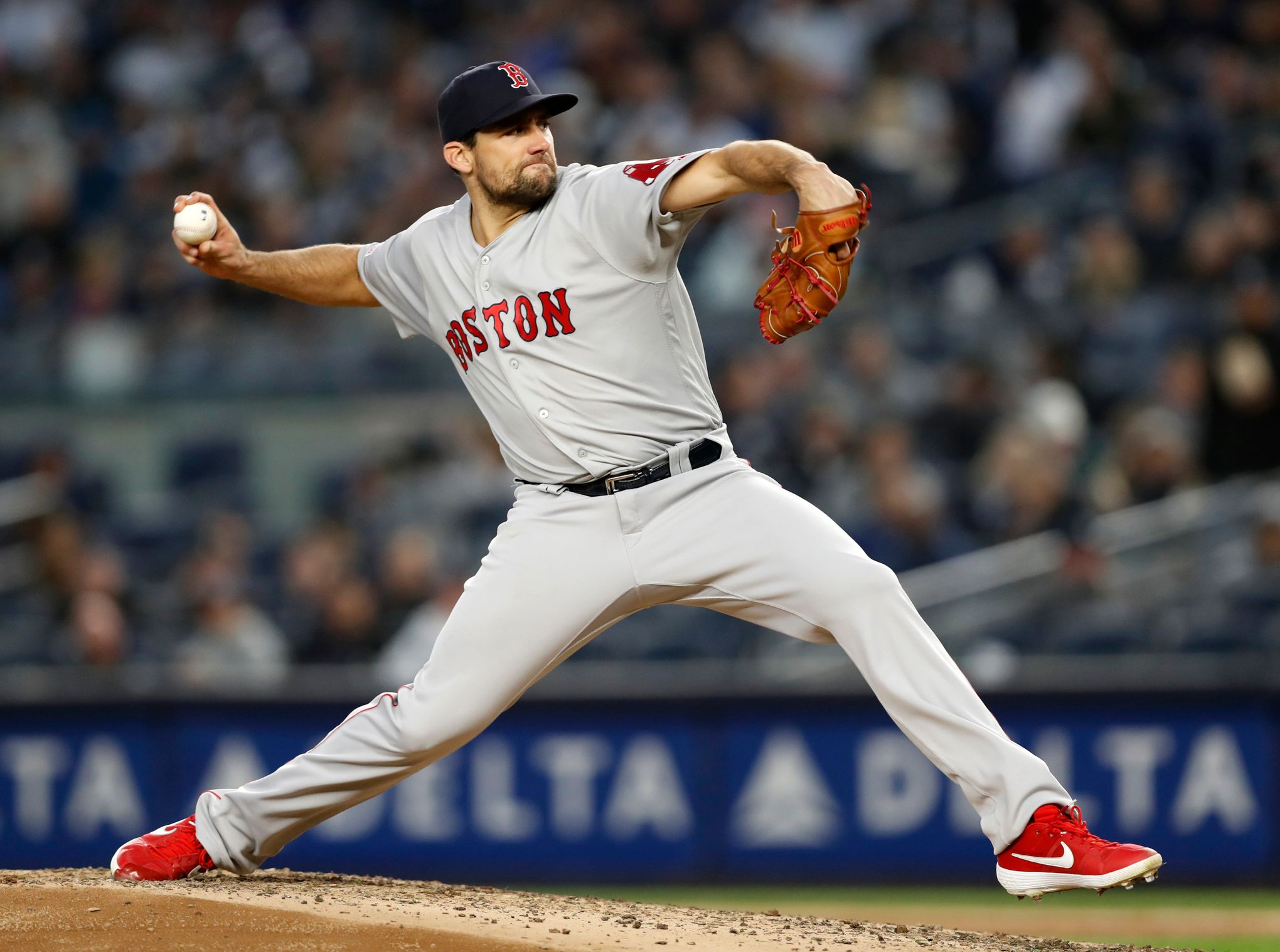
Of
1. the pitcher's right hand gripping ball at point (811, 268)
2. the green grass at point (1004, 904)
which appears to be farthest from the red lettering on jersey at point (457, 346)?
the green grass at point (1004, 904)

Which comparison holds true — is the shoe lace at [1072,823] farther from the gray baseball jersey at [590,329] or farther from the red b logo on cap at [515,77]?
the red b logo on cap at [515,77]

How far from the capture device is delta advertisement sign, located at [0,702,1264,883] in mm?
7715

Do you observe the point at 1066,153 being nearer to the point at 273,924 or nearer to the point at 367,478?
the point at 367,478

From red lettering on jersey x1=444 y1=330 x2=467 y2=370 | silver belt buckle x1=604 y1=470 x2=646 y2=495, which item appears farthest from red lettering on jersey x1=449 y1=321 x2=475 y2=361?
silver belt buckle x1=604 y1=470 x2=646 y2=495

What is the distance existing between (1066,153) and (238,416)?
511 cm

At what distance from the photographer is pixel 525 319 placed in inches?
152

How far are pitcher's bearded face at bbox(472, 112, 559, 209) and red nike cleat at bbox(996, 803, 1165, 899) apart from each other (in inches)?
70.8

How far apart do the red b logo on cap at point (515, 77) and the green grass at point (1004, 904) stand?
Result: 12.7 feet

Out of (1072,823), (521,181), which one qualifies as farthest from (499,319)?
(1072,823)

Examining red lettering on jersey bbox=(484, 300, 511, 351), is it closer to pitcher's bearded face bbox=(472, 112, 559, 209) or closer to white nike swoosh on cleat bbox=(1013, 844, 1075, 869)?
pitcher's bearded face bbox=(472, 112, 559, 209)

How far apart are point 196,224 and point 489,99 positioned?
2.72 feet

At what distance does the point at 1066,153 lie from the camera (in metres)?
9.99

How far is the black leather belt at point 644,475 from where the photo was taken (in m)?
3.86

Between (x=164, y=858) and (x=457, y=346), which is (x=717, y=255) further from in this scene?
(x=164, y=858)
